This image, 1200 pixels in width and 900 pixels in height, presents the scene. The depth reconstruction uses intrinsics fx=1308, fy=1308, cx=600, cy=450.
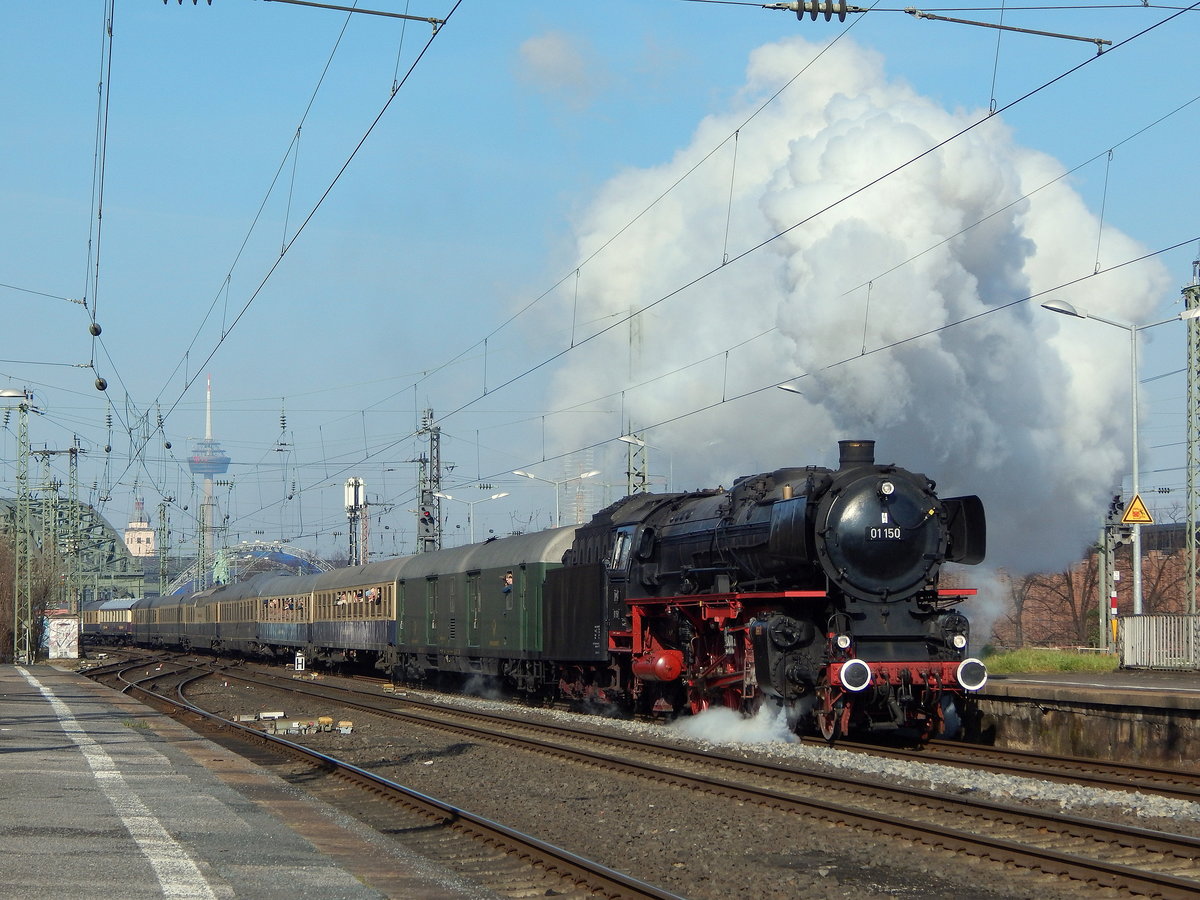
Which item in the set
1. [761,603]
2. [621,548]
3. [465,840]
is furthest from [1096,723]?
[465,840]

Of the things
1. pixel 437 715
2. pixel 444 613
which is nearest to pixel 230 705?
pixel 444 613

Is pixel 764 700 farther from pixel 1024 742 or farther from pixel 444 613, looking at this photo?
pixel 444 613

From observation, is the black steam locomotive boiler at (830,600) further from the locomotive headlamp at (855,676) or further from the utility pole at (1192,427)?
the utility pole at (1192,427)

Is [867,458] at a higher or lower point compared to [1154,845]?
higher

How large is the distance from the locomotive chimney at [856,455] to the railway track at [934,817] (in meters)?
4.29

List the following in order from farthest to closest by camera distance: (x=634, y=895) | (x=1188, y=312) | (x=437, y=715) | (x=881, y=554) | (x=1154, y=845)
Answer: (x=1188, y=312) → (x=437, y=715) → (x=881, y=554) → (x=1154, y=845) → (x=634, y=895)

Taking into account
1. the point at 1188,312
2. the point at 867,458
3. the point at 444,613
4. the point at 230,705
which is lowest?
the point at 230,705

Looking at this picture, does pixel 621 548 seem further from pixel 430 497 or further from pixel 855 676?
pixel 430 497

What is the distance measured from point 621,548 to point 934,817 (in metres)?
10.6

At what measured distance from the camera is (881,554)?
16.1m

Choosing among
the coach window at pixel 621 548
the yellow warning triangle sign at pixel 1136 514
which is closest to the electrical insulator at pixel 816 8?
the coach window at pixel 621 548

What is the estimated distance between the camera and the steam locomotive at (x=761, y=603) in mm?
15977

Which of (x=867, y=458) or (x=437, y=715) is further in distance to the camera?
(x=437, y=715)

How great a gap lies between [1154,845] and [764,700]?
7.69m
